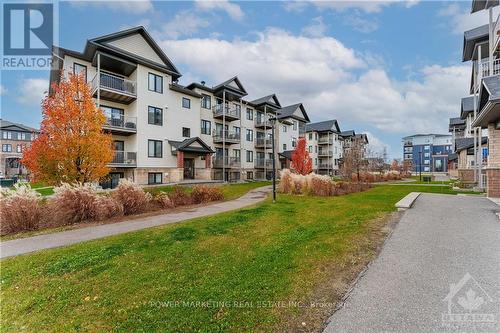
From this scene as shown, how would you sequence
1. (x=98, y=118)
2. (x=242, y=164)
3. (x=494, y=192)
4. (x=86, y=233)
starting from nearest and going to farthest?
(x=86, y=233) < (x=98, y=118) < (x=494, y=192) < (x=242, y=164)

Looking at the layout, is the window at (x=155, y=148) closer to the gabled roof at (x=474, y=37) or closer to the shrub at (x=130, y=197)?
the shrub at (x=130, y=197)

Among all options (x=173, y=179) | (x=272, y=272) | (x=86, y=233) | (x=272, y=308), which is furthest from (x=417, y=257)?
(x=173, y=179)

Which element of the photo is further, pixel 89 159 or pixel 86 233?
pixel 89 159

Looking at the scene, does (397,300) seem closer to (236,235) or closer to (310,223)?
(236,235)

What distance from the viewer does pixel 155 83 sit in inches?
979

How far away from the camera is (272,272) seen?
435 centimetres

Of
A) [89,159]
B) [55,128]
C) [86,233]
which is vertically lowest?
[86,233]

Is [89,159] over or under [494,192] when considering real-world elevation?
over

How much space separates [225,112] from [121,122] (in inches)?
490

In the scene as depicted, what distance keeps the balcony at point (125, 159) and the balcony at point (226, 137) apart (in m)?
10.7

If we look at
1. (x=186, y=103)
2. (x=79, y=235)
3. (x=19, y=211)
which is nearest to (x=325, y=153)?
(x=186, y=103)

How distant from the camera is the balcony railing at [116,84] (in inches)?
819

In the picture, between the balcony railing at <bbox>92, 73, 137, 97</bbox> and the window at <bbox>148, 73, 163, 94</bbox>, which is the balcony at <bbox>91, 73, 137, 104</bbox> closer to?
the balcony railing at <bbox>92, 73, 137, 97</bbox>

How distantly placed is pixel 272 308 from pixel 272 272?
1.09 metres
